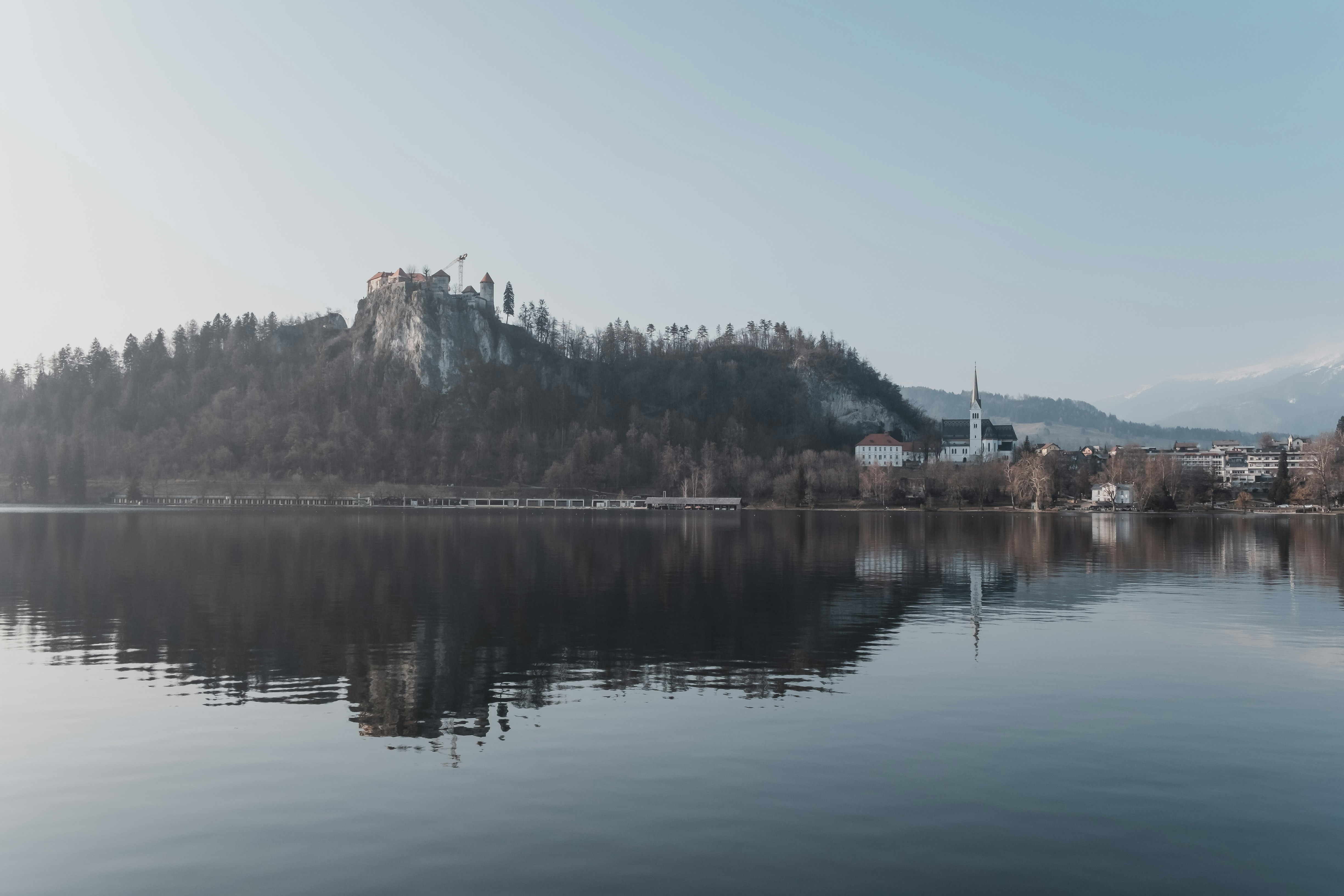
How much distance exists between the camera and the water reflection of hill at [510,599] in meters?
30.2

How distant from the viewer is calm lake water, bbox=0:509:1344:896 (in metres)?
15.4

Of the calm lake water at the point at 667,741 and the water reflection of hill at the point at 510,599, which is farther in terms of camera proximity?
the water reflection of hill at the point at 510,599

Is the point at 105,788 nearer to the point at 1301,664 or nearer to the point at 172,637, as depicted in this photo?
the point at 172,637

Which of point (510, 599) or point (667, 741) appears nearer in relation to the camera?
point (667, 741)

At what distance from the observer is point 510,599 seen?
50.3m

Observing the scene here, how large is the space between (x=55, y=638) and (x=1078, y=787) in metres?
37.3

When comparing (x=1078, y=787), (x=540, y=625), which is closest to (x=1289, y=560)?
(x=540, y=625)

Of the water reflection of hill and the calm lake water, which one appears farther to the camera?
the water reflection of hill

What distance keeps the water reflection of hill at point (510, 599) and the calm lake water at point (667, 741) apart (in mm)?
338

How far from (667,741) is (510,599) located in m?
29.1

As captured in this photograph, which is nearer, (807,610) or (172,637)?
(172,637)

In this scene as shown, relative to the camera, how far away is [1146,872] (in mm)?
14961

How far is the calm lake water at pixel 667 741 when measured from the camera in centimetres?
1535

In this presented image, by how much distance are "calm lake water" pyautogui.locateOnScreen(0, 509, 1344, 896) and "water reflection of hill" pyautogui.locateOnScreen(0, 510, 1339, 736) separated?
13.3 inches
